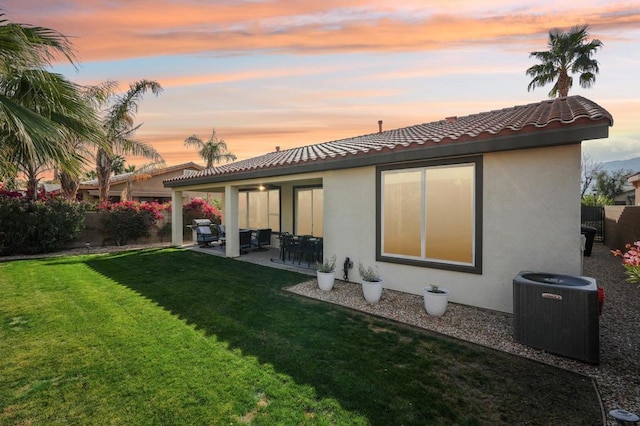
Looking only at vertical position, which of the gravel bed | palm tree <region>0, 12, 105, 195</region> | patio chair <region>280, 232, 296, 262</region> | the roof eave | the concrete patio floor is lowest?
the gravel bed

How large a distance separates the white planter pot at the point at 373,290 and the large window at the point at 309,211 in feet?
21.3

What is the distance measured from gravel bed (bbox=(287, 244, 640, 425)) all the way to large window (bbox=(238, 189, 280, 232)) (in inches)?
278

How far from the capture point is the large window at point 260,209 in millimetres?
15174

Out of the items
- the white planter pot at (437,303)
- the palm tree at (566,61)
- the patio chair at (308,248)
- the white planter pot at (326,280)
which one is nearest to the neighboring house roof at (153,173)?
the patio chair at (308,248)

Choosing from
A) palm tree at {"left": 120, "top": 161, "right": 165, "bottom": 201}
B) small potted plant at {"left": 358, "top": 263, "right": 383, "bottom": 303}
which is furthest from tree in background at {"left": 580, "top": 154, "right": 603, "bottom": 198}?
palm tree at {"left": 120, "top": 161, "right": 165, "bottom": 201}

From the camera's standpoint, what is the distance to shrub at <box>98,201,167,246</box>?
51.9 ft

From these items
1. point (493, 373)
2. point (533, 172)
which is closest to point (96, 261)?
point (493, 373)

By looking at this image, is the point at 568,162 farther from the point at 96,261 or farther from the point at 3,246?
the point at 3,246

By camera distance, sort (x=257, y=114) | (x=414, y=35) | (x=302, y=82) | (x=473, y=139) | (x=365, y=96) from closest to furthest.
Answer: (x=473, y=139)
(x=414, y=35)
(x=302, y=82)
(x=365, y=96)
(x=257, y=114)

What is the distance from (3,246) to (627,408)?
1912 centimetres

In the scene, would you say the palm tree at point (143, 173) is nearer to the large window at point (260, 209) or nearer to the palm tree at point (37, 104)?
the large window at point (260, 209)

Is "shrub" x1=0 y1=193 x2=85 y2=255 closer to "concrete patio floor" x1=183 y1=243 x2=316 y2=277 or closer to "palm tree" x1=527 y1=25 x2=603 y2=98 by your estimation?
"concrete patio floor" x1=183 y1=243 x2=316 y2=277

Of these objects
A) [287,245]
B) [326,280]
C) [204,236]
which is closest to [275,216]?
[204,236]

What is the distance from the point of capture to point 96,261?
11.7 metres
